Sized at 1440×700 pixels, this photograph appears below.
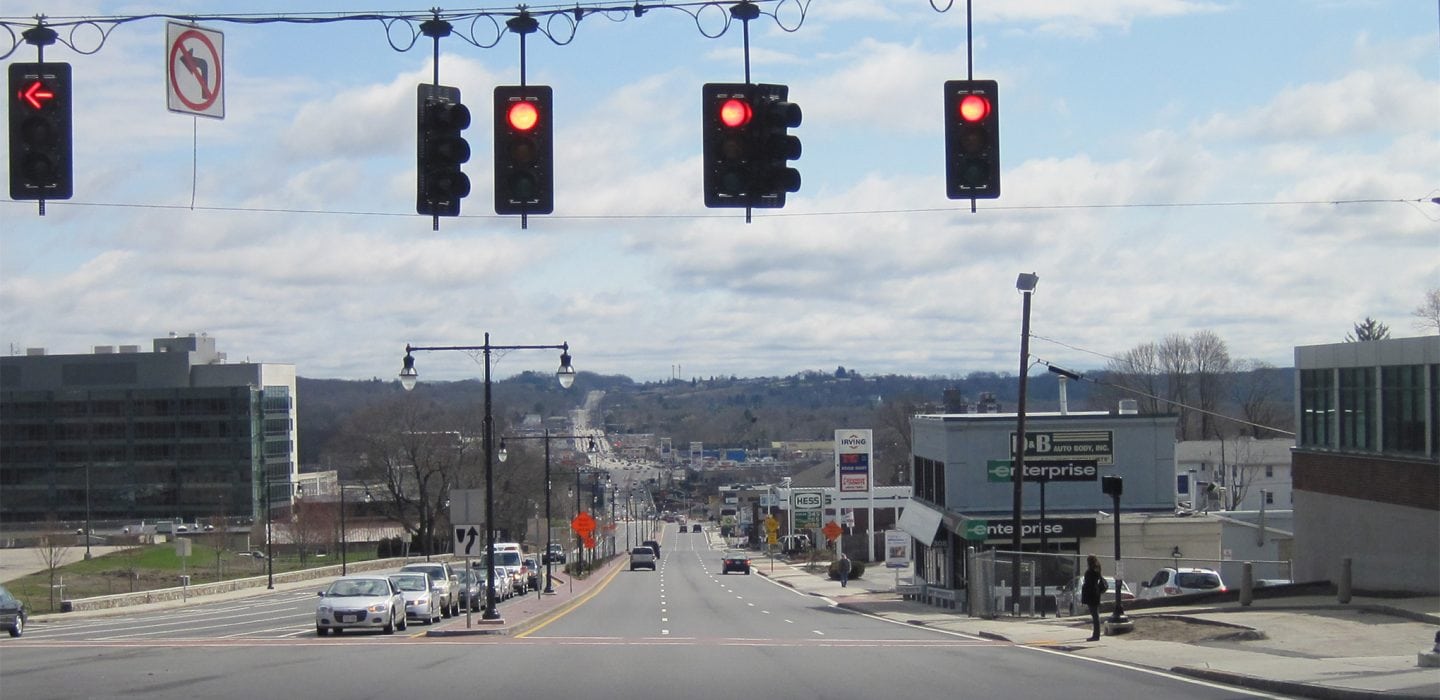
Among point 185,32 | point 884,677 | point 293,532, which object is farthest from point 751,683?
point 293,532

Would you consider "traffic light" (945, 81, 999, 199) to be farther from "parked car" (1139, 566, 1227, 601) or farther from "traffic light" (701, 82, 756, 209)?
"parked car" (1139, 566, 1227, 601)

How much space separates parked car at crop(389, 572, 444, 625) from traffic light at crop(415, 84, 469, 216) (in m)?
21.1

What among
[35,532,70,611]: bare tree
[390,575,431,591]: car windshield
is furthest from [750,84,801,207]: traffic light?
[35,532,70,611]: bare tree

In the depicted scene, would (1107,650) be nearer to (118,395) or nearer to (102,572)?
(102,572)

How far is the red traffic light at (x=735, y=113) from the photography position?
14242mm

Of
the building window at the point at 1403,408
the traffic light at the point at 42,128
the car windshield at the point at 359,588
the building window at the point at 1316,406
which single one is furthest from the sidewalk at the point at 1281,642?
the traffic light at the point at 42,128

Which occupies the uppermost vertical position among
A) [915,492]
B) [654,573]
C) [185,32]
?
[185,32]

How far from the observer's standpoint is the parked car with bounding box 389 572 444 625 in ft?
114

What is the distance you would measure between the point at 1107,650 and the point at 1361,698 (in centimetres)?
909

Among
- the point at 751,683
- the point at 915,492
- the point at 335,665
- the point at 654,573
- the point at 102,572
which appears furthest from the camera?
the point at 654,573

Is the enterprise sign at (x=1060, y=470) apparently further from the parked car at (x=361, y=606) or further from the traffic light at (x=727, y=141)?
the traffic light at (x=727, y=141)

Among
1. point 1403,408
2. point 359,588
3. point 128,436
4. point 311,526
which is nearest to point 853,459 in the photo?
point 311,526

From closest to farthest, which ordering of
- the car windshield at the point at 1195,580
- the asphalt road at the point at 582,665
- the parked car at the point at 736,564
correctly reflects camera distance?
the asphalt road at the point at 582,665 < the car windshield at the point at 1195,580 < the parked car at the point at 736,564

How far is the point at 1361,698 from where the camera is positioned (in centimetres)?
1549
